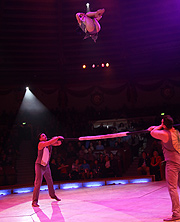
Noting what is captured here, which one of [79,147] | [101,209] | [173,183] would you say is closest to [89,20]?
[101,209]

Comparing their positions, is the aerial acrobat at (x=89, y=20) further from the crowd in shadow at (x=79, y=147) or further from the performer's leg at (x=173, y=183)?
the crowd in shadow at (x=79, y=147)

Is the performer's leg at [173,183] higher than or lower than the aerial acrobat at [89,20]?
lower

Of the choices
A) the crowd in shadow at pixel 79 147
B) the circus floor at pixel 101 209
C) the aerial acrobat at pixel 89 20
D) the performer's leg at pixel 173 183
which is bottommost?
the circus floor at pixel 101 209

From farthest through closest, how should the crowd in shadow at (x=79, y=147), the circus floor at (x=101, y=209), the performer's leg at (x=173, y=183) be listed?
the crowd in shadow at (x=79, y=147) → the circus floor at (x=101, y=209) → the performer's leg at (x=173, y=183)

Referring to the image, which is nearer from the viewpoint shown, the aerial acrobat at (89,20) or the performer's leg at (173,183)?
the performer's leg at (173,183)

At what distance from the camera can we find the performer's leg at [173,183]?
4711mm

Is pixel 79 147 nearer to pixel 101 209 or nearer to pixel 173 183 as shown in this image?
pixel 101 209

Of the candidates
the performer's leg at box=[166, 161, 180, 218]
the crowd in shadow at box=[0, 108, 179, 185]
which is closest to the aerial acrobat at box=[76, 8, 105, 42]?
the performer's leg at box=[166, 161, 180, 218]

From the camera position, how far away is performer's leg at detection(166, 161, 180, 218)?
4.71 meters

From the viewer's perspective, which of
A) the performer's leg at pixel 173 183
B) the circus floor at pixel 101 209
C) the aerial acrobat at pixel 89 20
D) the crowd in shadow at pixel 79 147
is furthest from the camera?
the crowd in shadow at pixel 79 147

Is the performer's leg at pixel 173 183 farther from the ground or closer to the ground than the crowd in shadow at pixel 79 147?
closer to the ground

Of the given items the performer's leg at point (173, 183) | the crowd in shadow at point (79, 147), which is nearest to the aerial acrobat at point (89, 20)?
the performer's leg at point (173, 183)

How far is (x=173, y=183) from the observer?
4.75 m

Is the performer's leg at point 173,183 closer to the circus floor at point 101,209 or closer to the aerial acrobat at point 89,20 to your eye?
the circus floor at point 101,209
